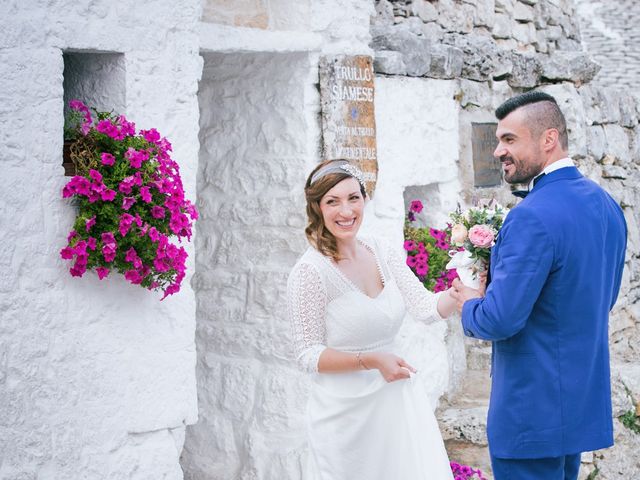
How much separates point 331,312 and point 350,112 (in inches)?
66.5

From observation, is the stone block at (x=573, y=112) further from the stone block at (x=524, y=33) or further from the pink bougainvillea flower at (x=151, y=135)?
the pink bougainvillea flower at (x=151, y=135)

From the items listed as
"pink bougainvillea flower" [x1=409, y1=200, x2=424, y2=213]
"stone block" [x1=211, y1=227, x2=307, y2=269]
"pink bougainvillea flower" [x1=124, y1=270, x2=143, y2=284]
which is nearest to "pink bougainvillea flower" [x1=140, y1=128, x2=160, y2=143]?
"pink bougainvillea flower" [x1=124, y1=270, x2=143, y2=284]

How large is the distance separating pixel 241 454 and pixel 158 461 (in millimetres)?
1291

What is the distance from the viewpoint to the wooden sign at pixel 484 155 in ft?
18.9

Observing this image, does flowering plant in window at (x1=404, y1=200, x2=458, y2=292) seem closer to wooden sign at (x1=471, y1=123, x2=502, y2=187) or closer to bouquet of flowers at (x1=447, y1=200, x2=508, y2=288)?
wooden sign at (x1=471, y1=123, x2=502, y2=187)

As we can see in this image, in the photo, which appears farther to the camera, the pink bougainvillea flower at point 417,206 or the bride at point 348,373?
the pink bougainvillea flower at point 417,206

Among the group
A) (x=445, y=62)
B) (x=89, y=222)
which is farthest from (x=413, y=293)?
(x=445, y=62)

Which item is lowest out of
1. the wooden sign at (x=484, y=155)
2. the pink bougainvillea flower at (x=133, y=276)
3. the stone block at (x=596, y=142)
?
the pink bougainvillea flower at (x=133, y=276)

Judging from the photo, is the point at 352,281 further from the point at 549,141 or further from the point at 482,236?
the point at 549,141

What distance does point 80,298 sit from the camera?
3244 millimetres

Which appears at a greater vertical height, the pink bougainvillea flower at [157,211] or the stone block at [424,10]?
the stone block at [424,10]

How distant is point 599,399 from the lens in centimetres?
315

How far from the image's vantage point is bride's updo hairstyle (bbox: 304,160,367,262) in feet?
10.7

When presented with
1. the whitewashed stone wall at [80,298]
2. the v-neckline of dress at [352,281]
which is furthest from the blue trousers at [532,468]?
the whitewashed stone wall at [80,298]
